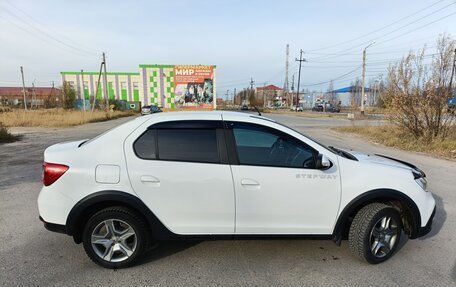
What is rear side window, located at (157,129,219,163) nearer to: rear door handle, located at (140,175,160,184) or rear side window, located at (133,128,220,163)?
rear side window, located at (133,128,220,163)

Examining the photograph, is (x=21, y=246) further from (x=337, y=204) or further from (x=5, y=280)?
(x=337, y=204)

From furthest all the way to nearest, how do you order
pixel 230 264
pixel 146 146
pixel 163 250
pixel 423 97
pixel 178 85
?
pixel 178 85 → pixel 423 97 → pixel 163 250 → pixel 230 264 → pixel 146 146

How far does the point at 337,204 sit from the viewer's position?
3041 millimetres

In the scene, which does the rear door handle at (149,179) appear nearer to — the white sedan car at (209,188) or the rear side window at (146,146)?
the white sedan car at (209,188)

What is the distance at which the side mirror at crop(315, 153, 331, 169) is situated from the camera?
2.93 meters

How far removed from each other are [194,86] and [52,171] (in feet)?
162

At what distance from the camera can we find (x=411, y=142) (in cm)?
1194

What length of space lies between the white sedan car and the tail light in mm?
10

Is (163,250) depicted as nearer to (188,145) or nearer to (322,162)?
(188,145)

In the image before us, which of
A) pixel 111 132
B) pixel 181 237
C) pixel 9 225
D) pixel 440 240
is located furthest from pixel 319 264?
pixel 9 225

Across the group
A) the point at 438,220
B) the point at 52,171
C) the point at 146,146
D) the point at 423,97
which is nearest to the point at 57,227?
the point at 52,171

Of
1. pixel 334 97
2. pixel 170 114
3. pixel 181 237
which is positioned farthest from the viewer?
pixel 334 97

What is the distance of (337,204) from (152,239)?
1984mm

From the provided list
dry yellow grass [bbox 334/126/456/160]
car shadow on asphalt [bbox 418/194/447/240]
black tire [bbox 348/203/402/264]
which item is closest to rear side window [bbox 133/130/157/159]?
black tire [bbox 348/203/402/264]
